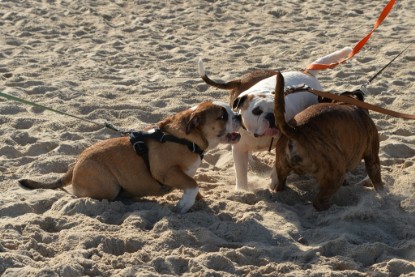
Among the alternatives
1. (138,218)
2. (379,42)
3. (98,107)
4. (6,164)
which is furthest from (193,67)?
(138,218)

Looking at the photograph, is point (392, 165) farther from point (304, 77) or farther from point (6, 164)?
point (6, 164)

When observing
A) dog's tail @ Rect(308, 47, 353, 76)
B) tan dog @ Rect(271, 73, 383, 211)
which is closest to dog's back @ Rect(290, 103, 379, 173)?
tan dog @ Rect(271, 73, 383, 211)

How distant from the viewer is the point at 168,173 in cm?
544

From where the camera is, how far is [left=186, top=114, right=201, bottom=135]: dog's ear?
18.1 ft

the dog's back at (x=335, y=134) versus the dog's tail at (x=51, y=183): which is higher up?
the dog's back at (x=335, y=134)

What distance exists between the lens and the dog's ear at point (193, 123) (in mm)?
5516

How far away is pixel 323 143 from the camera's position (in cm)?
534

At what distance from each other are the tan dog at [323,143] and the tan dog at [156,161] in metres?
0.47

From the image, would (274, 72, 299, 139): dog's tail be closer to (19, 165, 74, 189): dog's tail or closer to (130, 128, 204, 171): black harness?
(130, 128, 204, 171): black harness

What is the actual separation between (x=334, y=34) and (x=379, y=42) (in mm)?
675

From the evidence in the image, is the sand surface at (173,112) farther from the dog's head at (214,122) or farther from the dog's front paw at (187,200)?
the dog's head at (214,122)

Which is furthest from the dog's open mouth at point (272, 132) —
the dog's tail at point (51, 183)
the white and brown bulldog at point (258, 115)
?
the dog's tail at point (51, 183)

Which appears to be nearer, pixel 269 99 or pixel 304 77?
pixel 269 99

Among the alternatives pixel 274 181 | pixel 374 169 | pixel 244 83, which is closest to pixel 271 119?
pixel 274 181
